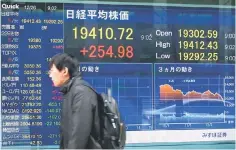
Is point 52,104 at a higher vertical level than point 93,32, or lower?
lower

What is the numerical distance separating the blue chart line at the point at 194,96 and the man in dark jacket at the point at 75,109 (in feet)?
6.73

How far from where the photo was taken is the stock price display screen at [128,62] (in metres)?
5.62

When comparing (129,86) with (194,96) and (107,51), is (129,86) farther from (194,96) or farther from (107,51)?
(194,96)

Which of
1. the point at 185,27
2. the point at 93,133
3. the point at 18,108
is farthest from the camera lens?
the point at 185,27

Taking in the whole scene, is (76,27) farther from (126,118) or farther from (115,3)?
(126,118)

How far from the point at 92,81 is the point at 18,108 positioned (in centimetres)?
85

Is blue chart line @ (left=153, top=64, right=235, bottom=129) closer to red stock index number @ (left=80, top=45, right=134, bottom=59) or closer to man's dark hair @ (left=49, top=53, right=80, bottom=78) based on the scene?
red stock index number @ (left=80, top=45, right=134, bottom=59)

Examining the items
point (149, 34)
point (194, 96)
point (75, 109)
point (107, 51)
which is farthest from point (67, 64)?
point (194, 96)

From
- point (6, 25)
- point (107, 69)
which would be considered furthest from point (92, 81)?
point (6, 25)

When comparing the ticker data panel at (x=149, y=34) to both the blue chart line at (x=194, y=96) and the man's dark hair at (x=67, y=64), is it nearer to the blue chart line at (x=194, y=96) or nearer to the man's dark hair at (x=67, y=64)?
the blue chart line at (x=194, y=96)

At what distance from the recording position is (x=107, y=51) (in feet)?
19.1

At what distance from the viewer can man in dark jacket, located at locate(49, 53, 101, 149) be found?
12.5 ft

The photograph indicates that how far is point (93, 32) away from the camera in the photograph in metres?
5.81

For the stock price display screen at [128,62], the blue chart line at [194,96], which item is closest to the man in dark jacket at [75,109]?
the stock price display screen at [128,62]
